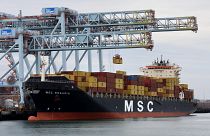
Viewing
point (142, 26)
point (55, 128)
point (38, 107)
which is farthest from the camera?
point (142, 26)

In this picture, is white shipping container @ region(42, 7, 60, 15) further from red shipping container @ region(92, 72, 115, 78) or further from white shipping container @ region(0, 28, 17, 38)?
red shipping container @ region(92, 72, 115, 78)

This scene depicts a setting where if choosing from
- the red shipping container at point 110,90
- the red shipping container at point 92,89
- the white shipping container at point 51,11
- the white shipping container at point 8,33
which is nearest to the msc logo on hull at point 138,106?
the red shipping container at point 110,90

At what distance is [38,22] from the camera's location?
277 feet

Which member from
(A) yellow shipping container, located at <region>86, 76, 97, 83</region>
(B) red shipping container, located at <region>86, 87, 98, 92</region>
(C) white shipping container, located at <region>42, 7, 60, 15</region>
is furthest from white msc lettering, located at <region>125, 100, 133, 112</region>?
(C) white shipping container, located at <region>42, 7, 60, 15</region>

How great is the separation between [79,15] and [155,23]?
1085cm

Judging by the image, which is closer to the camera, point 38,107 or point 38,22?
point 38,107

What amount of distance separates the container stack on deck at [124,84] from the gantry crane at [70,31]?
3746 millimetres

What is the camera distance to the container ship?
71.7m

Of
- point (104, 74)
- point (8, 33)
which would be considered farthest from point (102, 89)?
point (8, 33)

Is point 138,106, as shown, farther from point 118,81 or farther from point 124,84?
point 118,81

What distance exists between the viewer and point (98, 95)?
247ft

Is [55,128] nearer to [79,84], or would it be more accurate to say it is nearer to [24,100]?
[79,84]

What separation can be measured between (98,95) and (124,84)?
6750 mm

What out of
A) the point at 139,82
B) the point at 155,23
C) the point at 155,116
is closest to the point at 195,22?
the point at 155,23
